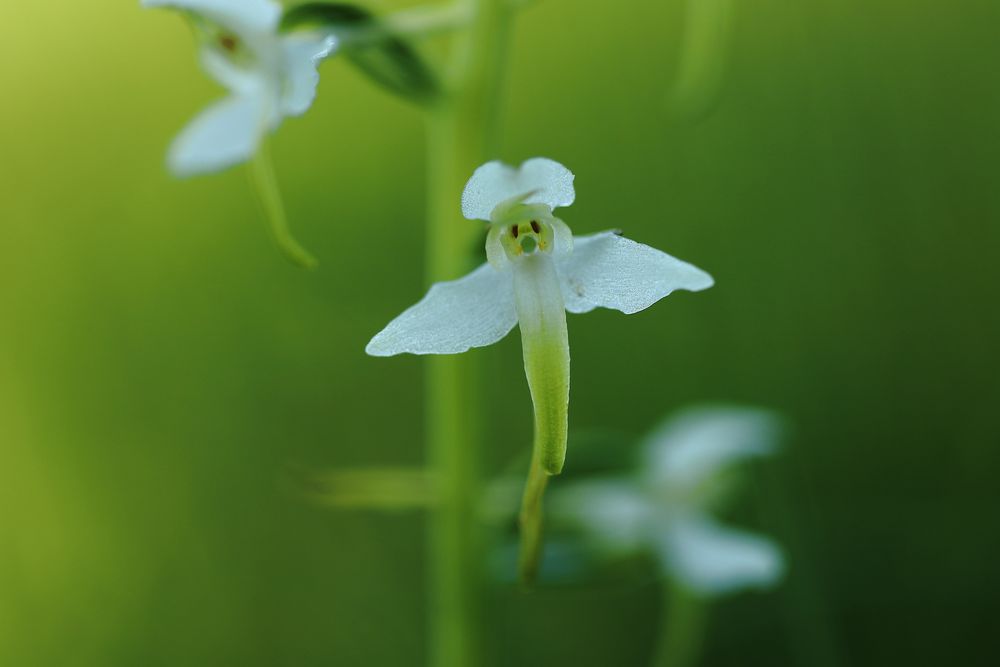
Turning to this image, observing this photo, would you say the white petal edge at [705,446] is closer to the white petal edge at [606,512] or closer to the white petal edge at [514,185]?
the white petal edge at [606,512]

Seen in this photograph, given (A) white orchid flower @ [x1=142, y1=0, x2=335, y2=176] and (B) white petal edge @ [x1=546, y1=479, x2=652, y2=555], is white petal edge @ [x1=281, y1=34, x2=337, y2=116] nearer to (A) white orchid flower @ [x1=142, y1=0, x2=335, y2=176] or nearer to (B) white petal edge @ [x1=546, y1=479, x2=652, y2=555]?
(A) white orchid flower @ [x1=142, y1=0, x2=335, y2=176]

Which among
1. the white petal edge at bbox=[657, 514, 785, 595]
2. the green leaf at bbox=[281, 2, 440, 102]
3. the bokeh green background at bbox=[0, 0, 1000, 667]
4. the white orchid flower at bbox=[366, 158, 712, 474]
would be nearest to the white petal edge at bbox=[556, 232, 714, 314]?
the white orchid flower at bbox=[366, 158, 712, 474]

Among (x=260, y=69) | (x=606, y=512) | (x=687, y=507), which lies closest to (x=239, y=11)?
(x=260, y=69)

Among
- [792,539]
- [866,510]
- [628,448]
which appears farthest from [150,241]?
[866,510]

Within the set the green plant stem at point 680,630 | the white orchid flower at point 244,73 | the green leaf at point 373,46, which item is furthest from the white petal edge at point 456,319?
the green plant stem at point 680,630

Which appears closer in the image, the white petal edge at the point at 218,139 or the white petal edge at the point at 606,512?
the white petal edge at the point at 218,139

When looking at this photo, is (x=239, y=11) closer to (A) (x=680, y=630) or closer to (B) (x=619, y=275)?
(B) (x=619, y=275)

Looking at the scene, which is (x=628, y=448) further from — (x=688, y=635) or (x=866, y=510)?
(x=866, y=510)
